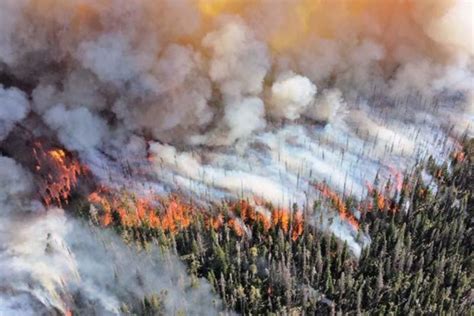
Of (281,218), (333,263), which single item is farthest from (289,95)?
(333,263)

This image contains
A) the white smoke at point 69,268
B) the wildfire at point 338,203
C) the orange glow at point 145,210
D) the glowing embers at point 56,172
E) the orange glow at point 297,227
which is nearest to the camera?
the white smoke at point 69,268

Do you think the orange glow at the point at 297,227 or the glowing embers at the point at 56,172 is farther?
the orange glow at the point at 297,227

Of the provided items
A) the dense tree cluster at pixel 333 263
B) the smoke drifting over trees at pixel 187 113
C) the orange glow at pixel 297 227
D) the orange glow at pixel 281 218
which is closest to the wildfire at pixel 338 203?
the smoke drifting over trees at pixel 187 113

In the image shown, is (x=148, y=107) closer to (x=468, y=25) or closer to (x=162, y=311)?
(x=162, y=311)

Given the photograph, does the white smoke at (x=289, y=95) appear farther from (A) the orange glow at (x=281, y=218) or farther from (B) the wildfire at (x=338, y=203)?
(A) the orange glow at (x=281, y=218)

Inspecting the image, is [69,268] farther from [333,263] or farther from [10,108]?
[333,263]

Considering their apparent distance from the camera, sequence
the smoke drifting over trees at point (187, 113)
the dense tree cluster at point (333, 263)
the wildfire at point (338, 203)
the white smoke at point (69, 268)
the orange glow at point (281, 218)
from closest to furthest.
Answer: the white smoke at point (69, 268) < the smoke drifting over trees at point (187, 113) < the dense tree cluster at point (333, 263) < the orange glow at point (281, 218) < the wildfire at point (338, 203)
